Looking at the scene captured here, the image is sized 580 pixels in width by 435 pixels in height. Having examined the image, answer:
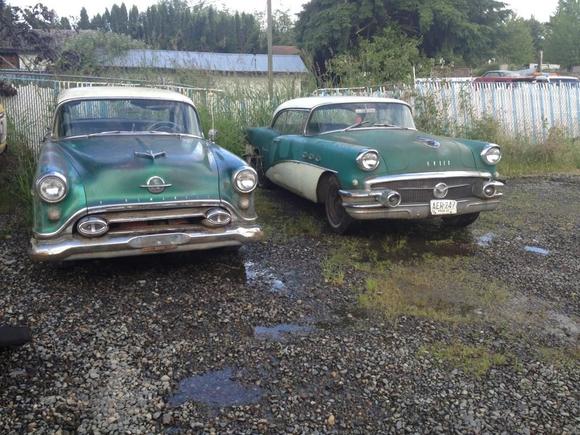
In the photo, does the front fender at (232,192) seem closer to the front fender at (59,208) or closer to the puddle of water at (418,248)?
the front fender at (59,208)

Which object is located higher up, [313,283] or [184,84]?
[184,84]

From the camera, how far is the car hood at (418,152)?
556 centimetres

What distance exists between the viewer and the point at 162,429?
8.64 feet

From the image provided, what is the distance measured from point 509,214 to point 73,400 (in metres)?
5.82

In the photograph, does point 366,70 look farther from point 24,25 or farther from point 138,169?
point 138,169

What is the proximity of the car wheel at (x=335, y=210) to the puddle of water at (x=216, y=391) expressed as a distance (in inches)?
115

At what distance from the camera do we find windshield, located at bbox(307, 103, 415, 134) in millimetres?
6750

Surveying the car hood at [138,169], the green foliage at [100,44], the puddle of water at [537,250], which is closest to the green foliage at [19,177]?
the car hood at [138,169]

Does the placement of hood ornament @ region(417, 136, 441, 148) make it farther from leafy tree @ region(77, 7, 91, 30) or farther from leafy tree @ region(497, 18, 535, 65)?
leafy tree @ region(77, 7, 91, 30)

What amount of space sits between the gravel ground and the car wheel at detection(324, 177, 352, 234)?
732 millimetres


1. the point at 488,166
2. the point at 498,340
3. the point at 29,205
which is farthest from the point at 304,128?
the point at 498,340

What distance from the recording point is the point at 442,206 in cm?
556

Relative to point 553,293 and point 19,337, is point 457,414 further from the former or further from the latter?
point 19,337

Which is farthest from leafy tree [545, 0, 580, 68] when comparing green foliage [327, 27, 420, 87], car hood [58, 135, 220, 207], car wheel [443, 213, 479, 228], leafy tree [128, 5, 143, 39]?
car hood [58, 135, 220, 207]
